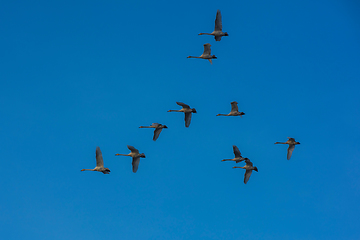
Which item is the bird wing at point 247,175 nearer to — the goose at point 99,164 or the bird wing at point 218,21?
the goose at point 99,164

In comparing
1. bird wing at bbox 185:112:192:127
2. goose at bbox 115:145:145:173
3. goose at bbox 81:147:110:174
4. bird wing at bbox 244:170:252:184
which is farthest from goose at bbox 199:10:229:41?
goose at bbox 81:147:110:174

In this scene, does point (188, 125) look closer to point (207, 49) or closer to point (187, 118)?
point (187, 118)

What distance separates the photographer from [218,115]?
70375mm

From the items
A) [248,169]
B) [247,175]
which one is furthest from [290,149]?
[247,175]

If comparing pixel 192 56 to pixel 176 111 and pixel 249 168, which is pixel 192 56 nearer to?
pixel 176 111

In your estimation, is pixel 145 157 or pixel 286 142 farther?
pixel 286 142

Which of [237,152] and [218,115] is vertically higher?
[218,115]

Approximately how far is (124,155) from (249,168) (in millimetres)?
18401

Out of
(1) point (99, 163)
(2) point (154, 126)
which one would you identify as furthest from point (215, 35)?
(1) point (99, 163)

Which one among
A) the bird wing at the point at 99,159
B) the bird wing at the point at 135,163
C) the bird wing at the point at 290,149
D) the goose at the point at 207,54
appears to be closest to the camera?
the bird wing at the point at 99,159

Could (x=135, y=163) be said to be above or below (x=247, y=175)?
below

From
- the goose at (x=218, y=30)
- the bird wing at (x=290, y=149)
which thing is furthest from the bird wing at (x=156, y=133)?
the bird wing at (x=290, y=149)

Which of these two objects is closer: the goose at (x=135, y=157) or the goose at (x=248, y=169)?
the goose at (x=135, y=157)


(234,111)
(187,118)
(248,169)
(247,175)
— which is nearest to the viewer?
(187,118)
